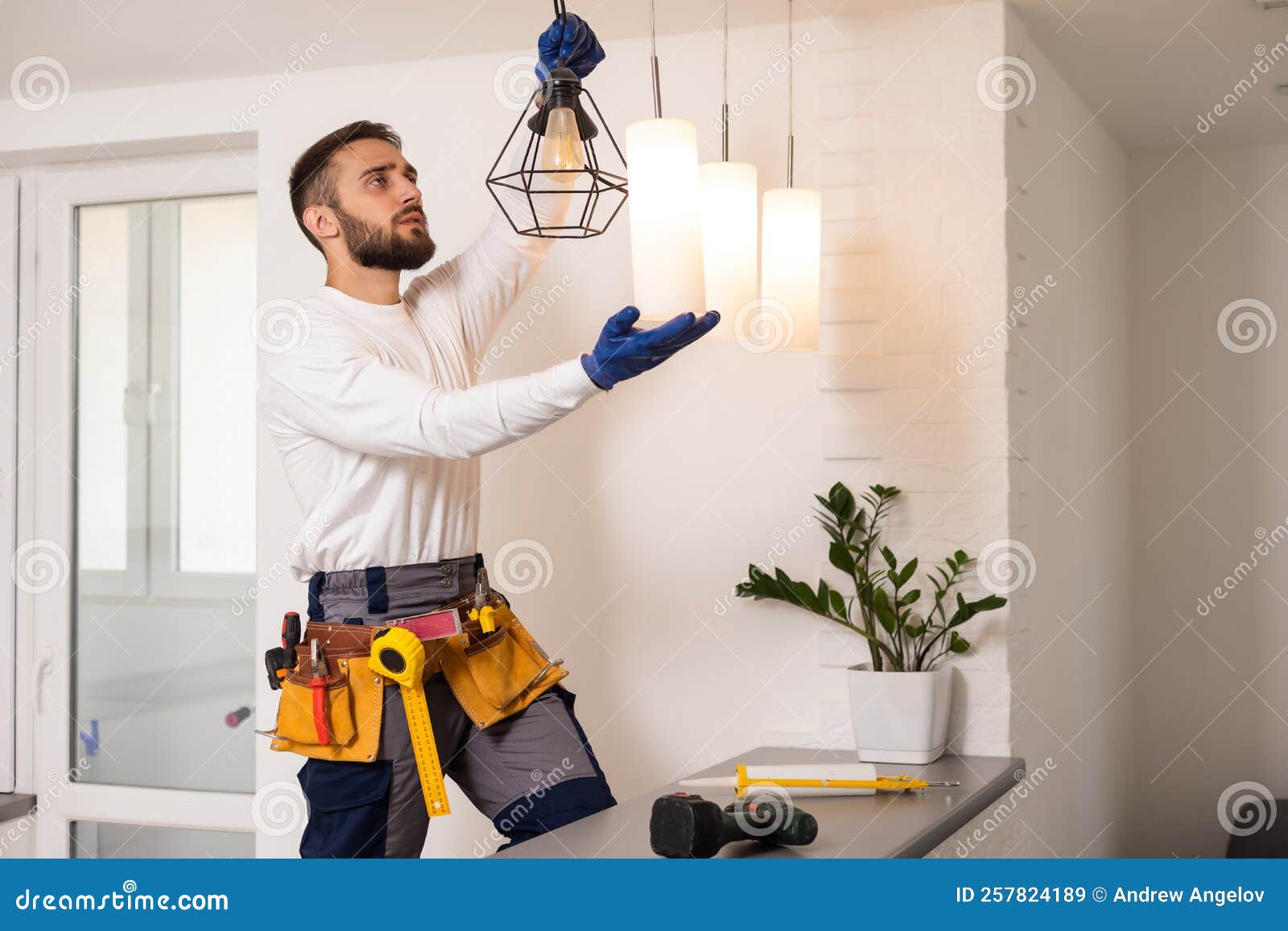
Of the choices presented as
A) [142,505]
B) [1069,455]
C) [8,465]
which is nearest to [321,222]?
[142,505]

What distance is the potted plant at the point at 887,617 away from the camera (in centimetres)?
216

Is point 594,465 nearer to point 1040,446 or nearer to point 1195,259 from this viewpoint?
point 1040,446

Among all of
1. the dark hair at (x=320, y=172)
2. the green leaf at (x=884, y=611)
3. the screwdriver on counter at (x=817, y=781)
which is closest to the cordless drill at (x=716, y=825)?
the screwdriver on counter at (x=817, y=781)

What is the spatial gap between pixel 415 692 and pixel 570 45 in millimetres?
967

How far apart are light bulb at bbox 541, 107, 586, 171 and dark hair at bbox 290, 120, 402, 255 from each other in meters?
0.57

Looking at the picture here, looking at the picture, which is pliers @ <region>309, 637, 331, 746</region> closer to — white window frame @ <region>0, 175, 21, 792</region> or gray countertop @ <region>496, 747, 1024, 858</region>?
gray countertop @ <region>496, 747, 1024, 858</region>

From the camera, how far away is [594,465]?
2574mm

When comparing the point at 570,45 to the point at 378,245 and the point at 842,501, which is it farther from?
the point at 842,501

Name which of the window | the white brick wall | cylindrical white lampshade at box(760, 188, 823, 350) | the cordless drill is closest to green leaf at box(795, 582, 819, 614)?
the white brick wall

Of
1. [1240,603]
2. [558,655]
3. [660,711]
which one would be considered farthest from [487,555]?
[1240,603]

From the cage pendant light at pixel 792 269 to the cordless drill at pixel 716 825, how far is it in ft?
2.70

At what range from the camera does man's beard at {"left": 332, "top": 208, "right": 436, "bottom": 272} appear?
204cm

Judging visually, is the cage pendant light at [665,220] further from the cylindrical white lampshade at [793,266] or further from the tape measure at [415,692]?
the tape measure at [415,692]

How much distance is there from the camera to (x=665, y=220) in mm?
1825
